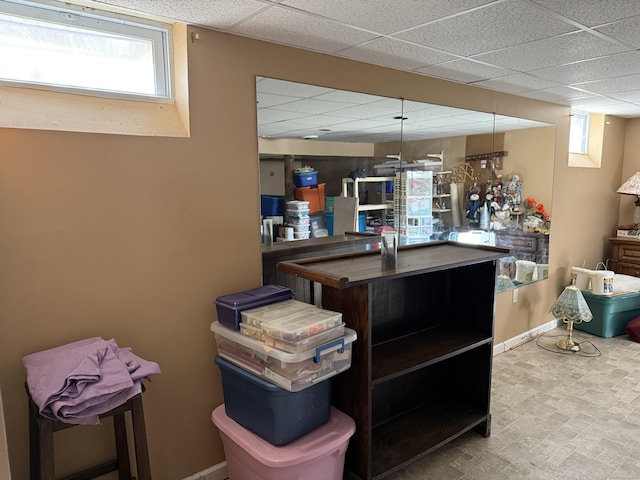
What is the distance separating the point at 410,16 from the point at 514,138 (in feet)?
8.13

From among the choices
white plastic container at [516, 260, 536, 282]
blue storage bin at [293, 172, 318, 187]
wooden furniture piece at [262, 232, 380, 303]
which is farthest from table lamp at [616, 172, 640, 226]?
blue storage bin at [293, 172, 318, 187]

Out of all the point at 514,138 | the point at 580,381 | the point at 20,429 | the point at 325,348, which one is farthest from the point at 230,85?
the point at 580,381

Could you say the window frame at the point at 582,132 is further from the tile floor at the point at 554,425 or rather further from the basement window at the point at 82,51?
the basement window at the point at 82,51

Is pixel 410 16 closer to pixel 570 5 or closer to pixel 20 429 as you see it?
pixel 570 5

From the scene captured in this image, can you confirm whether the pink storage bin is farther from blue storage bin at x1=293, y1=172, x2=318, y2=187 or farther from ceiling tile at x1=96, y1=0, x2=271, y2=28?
ceiling tile at x1=96, y1=0, x2=271, y2=28

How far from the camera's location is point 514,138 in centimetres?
391

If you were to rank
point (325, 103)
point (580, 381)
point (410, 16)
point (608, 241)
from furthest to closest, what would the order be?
point (608, 241)
point (580, 381)
point (325, 103)
point (410, 16)

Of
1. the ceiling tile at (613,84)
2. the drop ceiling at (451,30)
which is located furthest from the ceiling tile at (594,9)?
the ceiling tile at (613,84)

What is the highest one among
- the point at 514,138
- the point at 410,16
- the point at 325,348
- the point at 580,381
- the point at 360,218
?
the point at 410,16

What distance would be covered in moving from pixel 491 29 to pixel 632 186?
374 centimetres

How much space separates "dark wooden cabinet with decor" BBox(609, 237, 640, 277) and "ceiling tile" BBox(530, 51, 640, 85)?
2492 millimetres

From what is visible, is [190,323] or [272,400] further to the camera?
[190,323]

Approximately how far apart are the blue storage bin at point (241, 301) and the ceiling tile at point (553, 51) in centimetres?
176

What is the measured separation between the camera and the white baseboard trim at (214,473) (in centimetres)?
216
